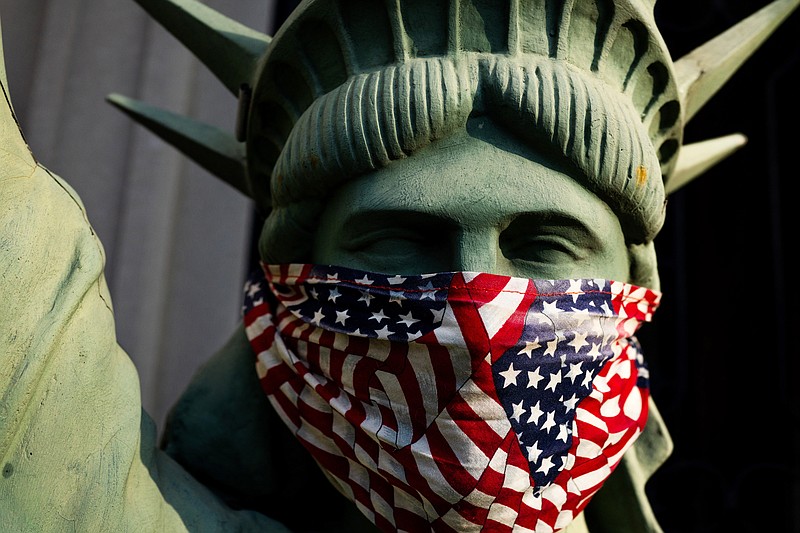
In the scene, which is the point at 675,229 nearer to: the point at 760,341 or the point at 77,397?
the point at 760,341

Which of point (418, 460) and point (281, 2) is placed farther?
point (281, 2)

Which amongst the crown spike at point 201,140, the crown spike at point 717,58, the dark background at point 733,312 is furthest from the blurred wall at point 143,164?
the crown spike at point 717,58

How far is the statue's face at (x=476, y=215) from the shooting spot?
4.54 feet

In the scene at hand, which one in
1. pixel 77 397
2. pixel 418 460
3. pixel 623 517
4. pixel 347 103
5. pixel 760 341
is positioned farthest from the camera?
pixel 760 341

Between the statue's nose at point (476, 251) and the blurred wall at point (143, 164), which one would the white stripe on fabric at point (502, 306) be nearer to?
the statue's nose at point (476, 251)

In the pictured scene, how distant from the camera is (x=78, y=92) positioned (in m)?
3.24

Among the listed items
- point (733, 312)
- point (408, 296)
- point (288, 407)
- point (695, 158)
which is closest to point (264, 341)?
point (288, 407)

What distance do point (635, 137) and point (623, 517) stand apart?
2.53 ft

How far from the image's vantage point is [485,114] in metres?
1.44

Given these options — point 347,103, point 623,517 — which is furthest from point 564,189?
point 623,517

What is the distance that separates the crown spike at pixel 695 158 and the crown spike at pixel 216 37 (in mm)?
948

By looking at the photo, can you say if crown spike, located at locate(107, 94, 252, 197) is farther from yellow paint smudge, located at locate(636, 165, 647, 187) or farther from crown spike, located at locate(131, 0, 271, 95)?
yellow paint smudge, located at locate(636, 165, 647, 187)

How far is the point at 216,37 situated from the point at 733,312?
81.2 inches

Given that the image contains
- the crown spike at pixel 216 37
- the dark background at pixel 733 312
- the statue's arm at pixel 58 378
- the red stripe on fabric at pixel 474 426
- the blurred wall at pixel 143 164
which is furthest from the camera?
the blurred wall at pixel 143 164
